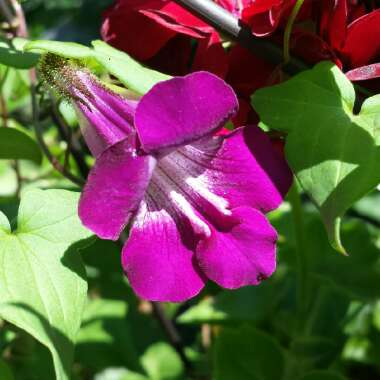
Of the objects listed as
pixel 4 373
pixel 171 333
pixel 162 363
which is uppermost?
pixel 4 373

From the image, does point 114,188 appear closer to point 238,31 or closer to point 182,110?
point 182,110

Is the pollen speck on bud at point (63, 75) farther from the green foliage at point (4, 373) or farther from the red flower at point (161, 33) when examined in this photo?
the green foliage at point (4, 373)

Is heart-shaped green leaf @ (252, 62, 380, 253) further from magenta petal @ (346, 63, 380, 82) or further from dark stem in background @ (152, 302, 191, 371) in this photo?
dark stem in background @ (152, 302, 191, 371)

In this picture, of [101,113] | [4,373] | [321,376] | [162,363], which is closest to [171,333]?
[162,363]

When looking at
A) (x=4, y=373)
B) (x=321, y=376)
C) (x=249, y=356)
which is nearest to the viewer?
(x=4, y=373)

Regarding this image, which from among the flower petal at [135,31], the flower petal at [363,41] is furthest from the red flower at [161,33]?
the flower petal at [363,41]

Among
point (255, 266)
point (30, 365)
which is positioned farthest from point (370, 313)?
point (255, 266)

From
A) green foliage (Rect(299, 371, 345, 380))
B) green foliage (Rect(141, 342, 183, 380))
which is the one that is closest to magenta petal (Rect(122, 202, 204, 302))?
green foliage (Rect(299, 371, 345, 380))
